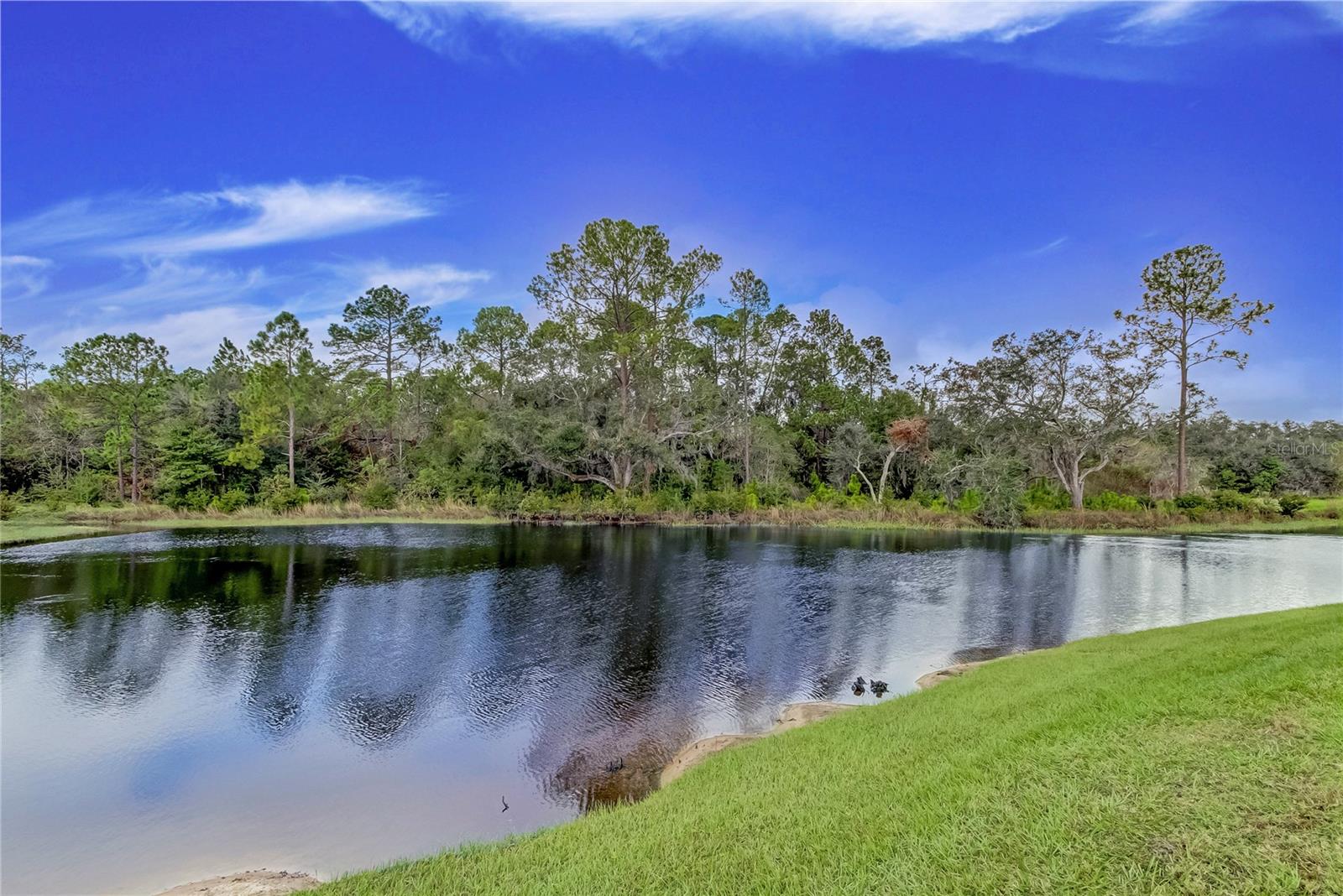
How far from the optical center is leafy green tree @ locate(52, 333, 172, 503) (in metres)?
38.1

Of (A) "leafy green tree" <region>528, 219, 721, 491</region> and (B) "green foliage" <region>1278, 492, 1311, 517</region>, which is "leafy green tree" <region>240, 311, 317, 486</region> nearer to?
(A) "leafy green tree" <region>528, 219, 721, 491</region>

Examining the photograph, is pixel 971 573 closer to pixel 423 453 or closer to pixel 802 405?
pixel 802 405

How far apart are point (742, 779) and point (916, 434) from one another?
121ft

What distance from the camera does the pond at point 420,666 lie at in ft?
19.9

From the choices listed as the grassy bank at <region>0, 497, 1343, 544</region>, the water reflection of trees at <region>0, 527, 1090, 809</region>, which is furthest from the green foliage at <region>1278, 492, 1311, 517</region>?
the water reflection of trees at <region>0, 527, 1090, 809</region>

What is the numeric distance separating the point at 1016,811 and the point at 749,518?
3221cm

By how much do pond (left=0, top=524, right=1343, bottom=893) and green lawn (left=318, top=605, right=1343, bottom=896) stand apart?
2148mm

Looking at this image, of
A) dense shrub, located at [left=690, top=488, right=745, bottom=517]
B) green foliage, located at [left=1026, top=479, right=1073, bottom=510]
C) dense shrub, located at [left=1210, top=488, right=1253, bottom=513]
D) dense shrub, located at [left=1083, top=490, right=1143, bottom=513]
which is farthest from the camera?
dense shrub, located at [left=690, top=488, right=745, bottom=517]

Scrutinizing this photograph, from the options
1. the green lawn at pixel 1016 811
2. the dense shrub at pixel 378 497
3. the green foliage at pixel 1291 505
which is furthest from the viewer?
the dense shrub at pixel 378 497

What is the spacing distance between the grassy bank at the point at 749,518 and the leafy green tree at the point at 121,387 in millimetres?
5584

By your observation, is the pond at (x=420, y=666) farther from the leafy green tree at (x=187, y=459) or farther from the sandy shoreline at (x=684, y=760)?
the leafy green tree at (x=187, y=459)

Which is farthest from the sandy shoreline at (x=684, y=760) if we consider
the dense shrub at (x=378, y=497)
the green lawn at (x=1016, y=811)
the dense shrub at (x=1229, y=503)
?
the dense shrub at (x=378, y=497)

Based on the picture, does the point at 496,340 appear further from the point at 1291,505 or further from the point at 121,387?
the point at 1291,505

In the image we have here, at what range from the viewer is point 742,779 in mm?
5160
